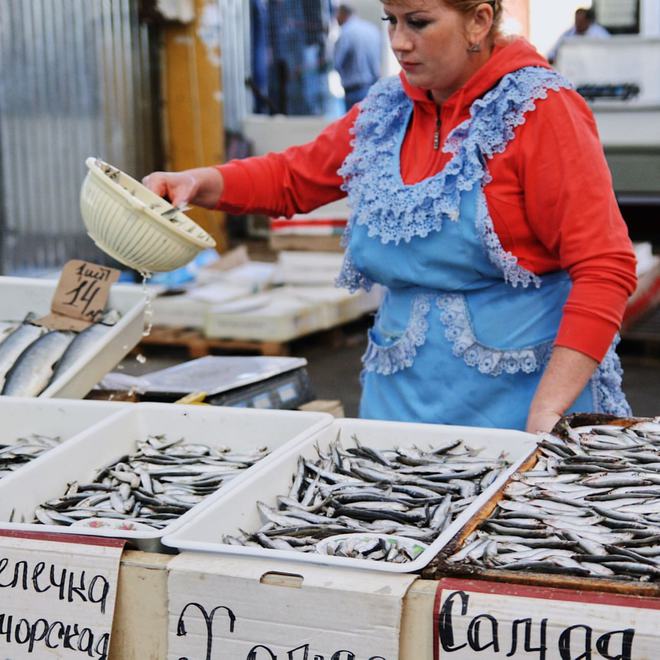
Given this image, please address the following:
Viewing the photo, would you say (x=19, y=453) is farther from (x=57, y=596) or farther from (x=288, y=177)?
(x=288, y=177)

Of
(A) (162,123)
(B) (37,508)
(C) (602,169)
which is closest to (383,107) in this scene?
(C) (602,169)

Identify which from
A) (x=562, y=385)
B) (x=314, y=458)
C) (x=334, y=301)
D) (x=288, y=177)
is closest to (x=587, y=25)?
(x=334, y=301)

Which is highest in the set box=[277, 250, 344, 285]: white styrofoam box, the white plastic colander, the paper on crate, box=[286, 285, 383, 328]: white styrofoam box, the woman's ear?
the woman's ear

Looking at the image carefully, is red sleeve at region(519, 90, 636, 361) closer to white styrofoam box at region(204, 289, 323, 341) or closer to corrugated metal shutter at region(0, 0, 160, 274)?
white styrofoam box at region(204, 289, 323, 341)

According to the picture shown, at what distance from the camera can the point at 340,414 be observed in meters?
3.75

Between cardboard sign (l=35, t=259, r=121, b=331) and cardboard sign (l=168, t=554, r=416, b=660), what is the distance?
1.74 meters

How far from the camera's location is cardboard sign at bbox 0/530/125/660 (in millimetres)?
1990

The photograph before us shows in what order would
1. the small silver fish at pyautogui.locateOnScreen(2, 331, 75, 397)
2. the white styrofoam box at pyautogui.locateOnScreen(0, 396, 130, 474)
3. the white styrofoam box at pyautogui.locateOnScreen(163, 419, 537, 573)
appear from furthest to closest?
the small silver fish at pyautogui.locateOnScreen(2, 331, 75, 397) < the white styrofoam box at pyautogui.locateOnScreen(0, 396, 130, 474) < the white styrofoam box at pyautogui.locateOnScreen(163, 419, 537, 573)

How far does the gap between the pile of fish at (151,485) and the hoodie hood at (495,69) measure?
106 centimetres

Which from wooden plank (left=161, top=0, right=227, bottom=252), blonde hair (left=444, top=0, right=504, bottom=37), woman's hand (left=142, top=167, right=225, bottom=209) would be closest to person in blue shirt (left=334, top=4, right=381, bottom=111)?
wooden plank (left=161, top=0, right=227, bottom=252)

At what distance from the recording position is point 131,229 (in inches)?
112

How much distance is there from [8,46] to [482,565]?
8.18 m

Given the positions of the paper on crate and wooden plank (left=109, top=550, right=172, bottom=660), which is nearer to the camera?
wooden plank (left=109, top=550, right=172, bottom=660)

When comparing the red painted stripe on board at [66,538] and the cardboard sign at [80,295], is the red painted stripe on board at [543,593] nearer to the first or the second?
the red painted stripe on board at [66,538]
